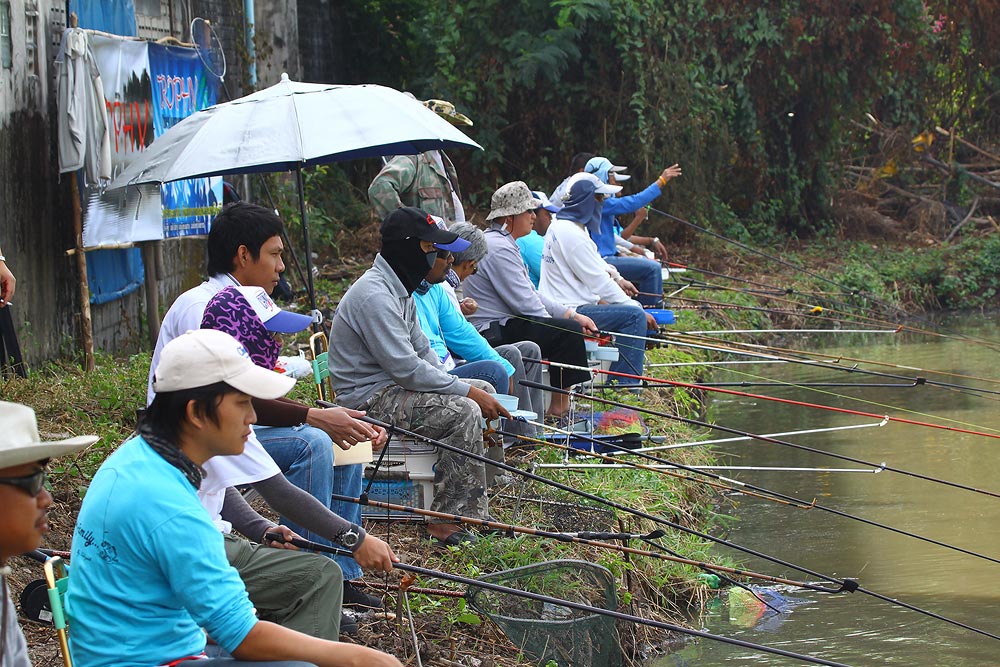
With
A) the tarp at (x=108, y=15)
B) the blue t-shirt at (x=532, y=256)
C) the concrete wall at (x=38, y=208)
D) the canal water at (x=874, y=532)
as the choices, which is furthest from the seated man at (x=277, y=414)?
the blue t-shirt at (x=532, y=256)

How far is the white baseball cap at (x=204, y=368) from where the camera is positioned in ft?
9.34

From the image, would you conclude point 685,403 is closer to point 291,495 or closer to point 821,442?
point 821,442

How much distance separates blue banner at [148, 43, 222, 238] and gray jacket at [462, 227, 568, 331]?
2.22 m

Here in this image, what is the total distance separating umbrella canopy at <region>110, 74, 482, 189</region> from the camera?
6.16 m

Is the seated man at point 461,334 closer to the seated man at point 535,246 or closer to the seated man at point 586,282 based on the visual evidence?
the seated man at point 586,282

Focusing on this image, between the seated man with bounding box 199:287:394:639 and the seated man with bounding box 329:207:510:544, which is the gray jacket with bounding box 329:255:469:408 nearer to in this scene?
the seated man with bounding box 329:207:510:544

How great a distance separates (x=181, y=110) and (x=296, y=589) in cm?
597

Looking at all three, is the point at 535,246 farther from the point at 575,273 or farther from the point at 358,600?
the point at 358,600

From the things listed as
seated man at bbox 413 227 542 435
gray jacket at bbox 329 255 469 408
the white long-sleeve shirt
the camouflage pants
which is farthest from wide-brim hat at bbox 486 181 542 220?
the camouflage pants

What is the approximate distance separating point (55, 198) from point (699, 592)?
424 cm

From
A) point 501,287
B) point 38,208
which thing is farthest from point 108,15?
point 501,287

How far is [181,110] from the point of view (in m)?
8.90

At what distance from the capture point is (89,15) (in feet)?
25.6

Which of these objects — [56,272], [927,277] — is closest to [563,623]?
[56,272]
